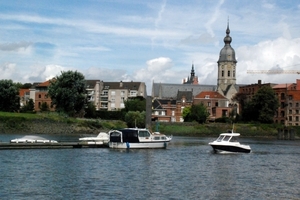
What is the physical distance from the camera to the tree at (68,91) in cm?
13462

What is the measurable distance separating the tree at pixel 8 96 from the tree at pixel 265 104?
6646cm

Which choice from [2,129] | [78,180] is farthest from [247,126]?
[78,180]

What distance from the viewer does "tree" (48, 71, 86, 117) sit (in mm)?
134625

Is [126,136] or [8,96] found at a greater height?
[8,96]

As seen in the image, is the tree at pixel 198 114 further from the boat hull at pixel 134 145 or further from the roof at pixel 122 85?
the boat hull at pixel 134 145

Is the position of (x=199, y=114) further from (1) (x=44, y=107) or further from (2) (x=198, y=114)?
(1) (x=44, y=107)

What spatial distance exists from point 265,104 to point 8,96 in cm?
7051

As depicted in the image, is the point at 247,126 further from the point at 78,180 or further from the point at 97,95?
the point at 78,180

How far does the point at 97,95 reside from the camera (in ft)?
632

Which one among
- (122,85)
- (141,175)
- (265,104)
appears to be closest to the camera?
(141,175)

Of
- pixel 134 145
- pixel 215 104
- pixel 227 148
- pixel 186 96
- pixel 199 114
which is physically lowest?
pixel 227 148

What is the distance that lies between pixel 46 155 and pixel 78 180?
66.3ft

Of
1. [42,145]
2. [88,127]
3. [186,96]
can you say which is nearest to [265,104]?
[186,96]

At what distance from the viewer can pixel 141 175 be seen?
4881 centimetres
